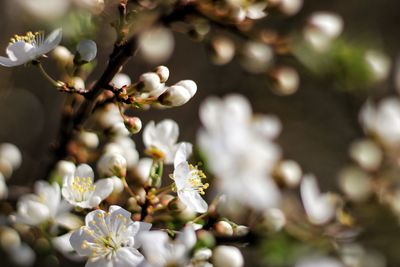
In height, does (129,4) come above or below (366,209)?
above

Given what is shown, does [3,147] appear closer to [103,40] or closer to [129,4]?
[103,40]

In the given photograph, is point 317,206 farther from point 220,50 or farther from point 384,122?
point 220,50

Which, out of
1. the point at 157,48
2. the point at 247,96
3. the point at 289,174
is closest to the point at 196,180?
the point at 289,174

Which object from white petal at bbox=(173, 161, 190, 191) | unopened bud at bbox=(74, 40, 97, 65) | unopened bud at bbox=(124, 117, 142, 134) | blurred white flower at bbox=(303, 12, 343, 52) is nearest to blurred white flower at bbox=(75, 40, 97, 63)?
unopened bud at bbox=(74, 40, 97, 65)

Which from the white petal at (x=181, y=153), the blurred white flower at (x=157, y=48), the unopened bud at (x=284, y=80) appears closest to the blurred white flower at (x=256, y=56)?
the unopened bud at (x=284, y=80)

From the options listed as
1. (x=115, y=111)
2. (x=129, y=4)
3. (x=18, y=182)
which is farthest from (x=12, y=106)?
(x=129, y=4)
